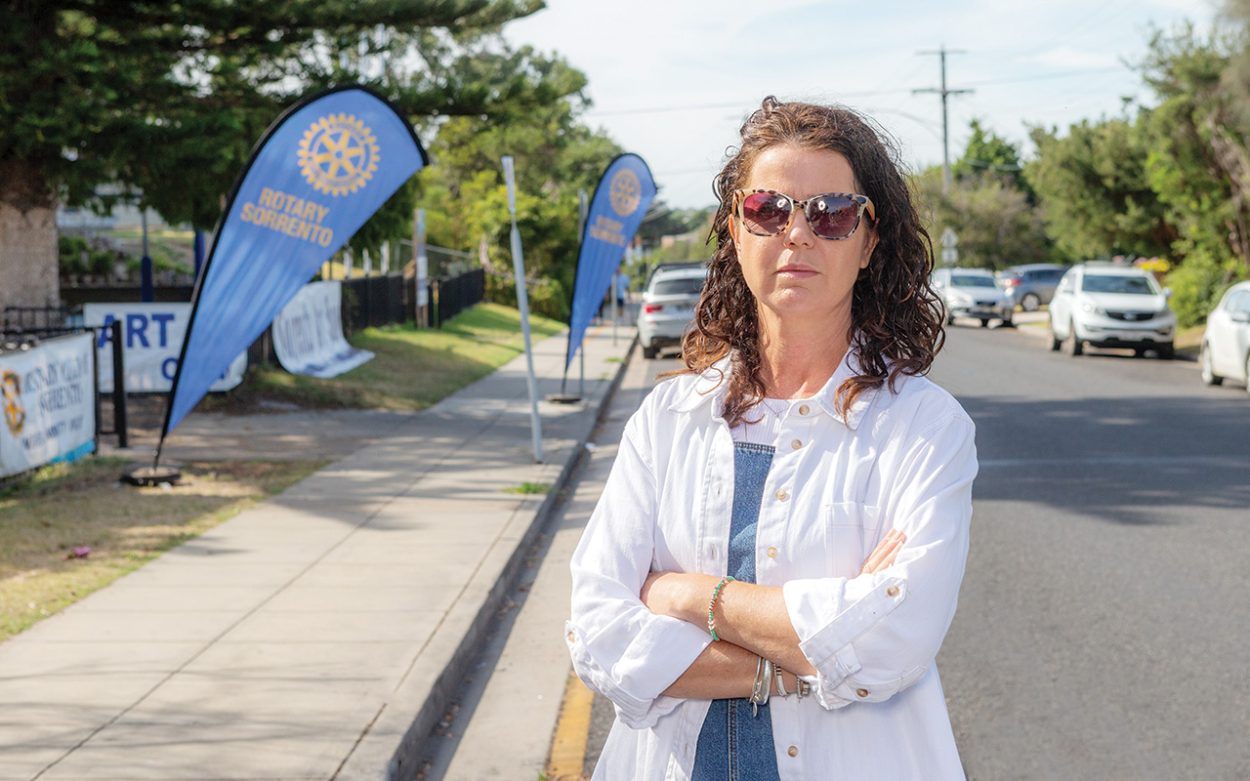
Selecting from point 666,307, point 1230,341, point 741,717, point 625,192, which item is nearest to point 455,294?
point 666,307

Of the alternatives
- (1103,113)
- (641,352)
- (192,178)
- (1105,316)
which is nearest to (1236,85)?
(1105,316)

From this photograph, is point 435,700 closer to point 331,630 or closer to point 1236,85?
point 331,630

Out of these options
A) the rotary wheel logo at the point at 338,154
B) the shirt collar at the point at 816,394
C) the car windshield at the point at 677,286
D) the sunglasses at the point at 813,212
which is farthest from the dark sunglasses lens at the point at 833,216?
the car windshield at the point at 677,286

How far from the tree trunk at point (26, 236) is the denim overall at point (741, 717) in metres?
14.4

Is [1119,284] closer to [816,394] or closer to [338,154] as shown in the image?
[338,154]

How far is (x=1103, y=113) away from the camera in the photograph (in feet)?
154

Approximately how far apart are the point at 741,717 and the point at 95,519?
8.40 m

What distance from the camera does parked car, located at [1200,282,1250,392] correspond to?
62.9ft

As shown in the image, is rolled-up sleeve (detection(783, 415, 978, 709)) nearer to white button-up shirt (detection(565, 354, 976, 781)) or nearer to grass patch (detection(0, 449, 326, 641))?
white button-up shirt (detection(565, 354, 976, 781))

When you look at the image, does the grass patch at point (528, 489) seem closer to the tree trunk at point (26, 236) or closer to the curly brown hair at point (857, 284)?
the tree trunk at point (26, 236)

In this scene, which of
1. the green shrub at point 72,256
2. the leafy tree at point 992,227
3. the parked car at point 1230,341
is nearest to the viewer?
the parked car at point 1230,341

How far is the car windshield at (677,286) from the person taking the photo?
27.6m

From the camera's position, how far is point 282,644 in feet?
21.5

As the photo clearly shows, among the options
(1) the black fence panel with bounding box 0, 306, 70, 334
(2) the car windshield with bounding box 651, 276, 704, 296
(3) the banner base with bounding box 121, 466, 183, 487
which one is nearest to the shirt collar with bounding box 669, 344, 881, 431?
(3) the banner base with bounding box 121, 466, 183, 487
